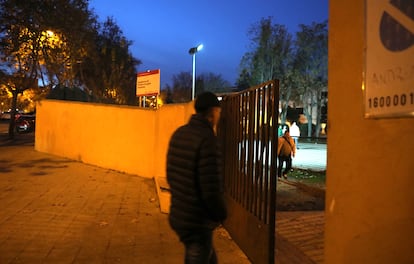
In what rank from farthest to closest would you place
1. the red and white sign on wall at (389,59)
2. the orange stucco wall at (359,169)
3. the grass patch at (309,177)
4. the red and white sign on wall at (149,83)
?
the red and white sign on wall at (149,83) < the grass patch at (309,177) < the orange stucco wall at (359,169) < the red and white sign on wall at (389,59)

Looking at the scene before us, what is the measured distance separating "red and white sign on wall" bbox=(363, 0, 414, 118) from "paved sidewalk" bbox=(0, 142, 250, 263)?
3360mm

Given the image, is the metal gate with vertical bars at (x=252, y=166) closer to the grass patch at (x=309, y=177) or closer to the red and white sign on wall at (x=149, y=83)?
the grass patch at (x=309, y=177)

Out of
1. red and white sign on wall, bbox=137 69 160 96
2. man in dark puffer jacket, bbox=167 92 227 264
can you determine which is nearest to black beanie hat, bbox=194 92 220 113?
man in dark puffer jacket, bbox=167 92 227 264

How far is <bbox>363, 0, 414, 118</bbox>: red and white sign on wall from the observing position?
2514mm

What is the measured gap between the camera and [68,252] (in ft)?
19.0

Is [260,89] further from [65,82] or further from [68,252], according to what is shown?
[65,82]

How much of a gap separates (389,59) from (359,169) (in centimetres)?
75

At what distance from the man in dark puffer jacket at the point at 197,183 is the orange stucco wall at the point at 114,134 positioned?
559cm

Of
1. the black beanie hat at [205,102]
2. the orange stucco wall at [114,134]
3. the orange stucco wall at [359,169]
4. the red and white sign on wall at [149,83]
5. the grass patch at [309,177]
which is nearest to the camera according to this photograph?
the orange stucco wall at [359,169]

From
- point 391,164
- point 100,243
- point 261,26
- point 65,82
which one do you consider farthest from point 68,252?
point 261,26

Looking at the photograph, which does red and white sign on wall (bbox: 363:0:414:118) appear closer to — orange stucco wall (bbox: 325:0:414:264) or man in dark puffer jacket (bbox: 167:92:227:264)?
orange stucco wall (bbox: 325:0:414:264)

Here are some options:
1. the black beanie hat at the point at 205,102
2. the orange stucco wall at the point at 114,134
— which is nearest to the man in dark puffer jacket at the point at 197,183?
the black beanie hat at the point at 205,102

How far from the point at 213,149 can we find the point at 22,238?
4.18 m

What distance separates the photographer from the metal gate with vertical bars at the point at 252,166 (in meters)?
4.89
